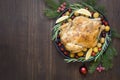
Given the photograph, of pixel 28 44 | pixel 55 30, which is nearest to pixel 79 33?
pixel 55 30

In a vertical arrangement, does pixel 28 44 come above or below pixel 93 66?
above

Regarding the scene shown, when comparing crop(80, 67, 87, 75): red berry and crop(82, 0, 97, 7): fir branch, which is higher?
crop(82, 0, 97, 7): fir branch

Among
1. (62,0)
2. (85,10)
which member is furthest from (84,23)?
(62,0)

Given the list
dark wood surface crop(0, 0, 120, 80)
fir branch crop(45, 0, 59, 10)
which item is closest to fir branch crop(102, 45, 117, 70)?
dark wood surface crop(0, 0, 120, 80)

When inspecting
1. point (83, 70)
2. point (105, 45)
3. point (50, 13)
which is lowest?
point (83, 70)

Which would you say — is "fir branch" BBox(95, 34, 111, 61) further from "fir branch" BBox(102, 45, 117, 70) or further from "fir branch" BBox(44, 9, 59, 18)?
"fir branch" BBox(44, 9, 59, 18)

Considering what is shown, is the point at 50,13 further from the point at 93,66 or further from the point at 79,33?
the point at 93,66
